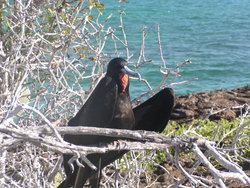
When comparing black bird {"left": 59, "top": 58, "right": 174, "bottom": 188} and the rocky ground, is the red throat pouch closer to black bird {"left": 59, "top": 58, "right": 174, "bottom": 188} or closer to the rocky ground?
black bird {"left": 59, "top": 58, "right": 174, "bottom": 188}

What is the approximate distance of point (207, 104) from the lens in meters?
5.20

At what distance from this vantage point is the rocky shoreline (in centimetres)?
484

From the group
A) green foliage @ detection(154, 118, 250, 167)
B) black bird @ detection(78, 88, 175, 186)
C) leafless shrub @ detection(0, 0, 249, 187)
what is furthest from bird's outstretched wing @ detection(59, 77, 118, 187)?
green foliage @ detection(154, 118, 250, 167)

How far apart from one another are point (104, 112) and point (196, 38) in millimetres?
9187

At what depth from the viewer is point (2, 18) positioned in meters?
3.59

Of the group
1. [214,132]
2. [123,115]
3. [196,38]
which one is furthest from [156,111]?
[196,38]

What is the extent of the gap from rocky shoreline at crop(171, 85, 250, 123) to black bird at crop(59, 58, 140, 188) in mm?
1576

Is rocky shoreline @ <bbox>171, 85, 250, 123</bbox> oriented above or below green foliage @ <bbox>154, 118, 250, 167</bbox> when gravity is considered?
below

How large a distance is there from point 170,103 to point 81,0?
88 centimetres

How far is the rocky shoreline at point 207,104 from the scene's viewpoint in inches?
191

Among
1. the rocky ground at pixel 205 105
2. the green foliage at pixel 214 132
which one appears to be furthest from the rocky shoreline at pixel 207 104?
the green foliage at pixel 214 132

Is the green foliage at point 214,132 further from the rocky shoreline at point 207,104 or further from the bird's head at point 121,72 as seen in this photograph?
the bird's head at point 121,72

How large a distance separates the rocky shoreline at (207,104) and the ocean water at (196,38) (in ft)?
4.59

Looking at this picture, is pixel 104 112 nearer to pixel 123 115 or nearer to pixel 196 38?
pixel 123 115
